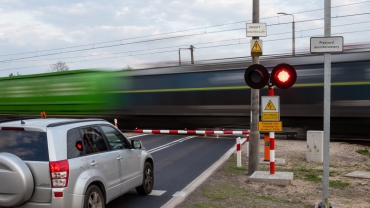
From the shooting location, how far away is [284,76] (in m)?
8.70

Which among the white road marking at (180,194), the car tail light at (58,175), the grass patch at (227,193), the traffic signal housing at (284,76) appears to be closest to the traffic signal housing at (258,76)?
the traffic signal housing at (284,76)

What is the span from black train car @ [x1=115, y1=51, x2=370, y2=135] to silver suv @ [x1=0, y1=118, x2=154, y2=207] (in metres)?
12.9

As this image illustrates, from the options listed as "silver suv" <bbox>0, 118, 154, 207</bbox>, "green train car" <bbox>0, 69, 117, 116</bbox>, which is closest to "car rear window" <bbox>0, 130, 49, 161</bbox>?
"silver suv" <bbox>0, 118, 154, 207</bbox>

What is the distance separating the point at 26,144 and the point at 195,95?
15836 millimetres

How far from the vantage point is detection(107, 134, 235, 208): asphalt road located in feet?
25.4

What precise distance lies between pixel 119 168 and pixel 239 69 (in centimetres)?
1385

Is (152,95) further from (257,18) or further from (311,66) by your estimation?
(257,18)

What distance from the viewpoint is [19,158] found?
530 cm

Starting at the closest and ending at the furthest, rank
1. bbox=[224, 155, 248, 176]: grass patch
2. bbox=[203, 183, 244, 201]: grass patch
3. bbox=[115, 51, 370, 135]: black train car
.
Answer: bbox=[203, 183, 244, 201]: grass patch < bbox=[224, 155, 248, 176]: grass patch < bbox=[115, 51, 370, 135]: black train car

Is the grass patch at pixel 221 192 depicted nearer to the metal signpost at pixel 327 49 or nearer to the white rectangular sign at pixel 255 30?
the metal signpost at pixel 327 49

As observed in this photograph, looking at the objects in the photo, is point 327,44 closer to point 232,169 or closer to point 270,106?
point 270,106

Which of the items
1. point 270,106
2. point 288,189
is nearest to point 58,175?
point 288,189

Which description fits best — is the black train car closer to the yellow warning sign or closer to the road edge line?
the road edge line

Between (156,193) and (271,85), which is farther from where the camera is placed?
(271,85)
